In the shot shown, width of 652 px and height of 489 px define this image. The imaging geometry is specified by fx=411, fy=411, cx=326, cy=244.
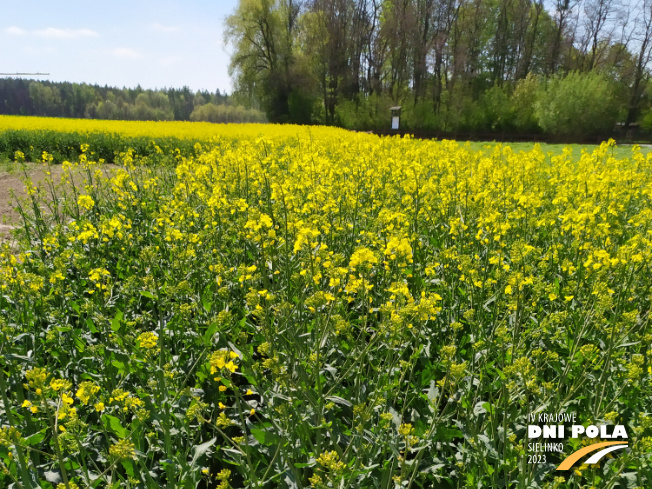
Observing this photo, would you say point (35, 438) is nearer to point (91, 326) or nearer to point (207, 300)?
point (91, 326)

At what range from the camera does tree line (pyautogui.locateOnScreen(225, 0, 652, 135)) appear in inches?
1283

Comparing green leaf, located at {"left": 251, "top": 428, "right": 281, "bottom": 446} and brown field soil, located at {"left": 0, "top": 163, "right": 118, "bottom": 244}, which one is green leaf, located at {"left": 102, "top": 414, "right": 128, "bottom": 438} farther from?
brown field soil, located at {"left": 0, "top": 163, "right": 118, "bottom": 244}

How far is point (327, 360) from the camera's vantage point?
281 cm

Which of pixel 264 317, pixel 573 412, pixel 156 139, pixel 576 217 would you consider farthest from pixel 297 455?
pixel 156 139

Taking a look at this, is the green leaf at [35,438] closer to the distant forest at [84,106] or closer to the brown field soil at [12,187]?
the brown field soil at [12,187]

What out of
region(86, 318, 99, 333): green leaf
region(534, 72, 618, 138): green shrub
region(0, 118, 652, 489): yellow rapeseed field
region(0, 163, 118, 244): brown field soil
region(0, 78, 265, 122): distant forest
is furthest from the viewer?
region(0, 78, 265, 122): distant forest

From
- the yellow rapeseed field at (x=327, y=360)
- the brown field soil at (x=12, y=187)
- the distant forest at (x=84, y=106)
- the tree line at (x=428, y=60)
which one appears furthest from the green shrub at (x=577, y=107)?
the distant forest at (x=84, y=106)

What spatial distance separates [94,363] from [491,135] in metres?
33.8

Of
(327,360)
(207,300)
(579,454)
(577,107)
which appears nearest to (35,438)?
(207,300)

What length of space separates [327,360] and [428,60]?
1526 inches

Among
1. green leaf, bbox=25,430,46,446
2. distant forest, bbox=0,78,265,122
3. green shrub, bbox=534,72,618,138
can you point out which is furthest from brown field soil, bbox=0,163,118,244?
distant forest, bbox=0,78,265,122

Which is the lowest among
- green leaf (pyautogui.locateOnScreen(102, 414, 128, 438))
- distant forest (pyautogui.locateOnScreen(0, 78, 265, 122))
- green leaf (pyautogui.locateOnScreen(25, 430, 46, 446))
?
green leaf (pyautogui.locateOnScreen(25, 430, 46, 446))

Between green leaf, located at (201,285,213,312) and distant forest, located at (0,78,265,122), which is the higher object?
distant forest, located at (0,78,265,122)

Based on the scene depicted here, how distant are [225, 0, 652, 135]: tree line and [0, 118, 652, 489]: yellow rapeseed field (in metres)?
30.3
